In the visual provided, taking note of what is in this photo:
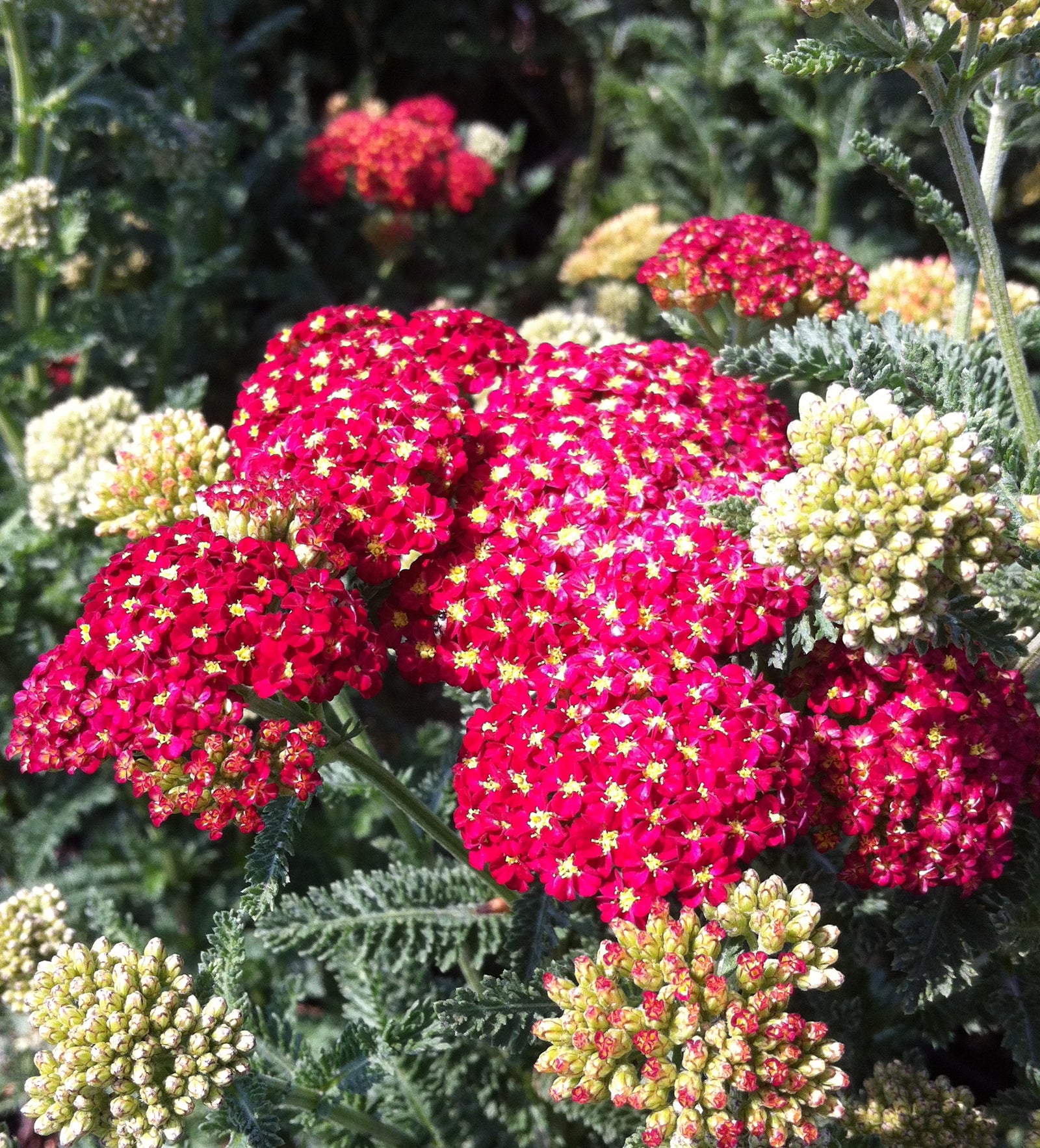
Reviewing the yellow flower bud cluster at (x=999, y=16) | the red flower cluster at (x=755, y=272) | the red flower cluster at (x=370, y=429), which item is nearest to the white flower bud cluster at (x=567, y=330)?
the red flower cluster at (x=755, y=272)

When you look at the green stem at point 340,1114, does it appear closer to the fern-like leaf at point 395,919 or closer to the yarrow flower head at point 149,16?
the fern-like leaf at point 395,919

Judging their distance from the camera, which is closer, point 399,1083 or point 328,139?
point 399,1083

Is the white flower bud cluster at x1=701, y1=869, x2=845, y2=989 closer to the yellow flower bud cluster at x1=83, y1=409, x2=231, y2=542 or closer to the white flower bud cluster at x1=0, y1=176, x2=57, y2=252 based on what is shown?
the yellow flower bud cluster at x1=83, y1=409, x2=231, y2=542

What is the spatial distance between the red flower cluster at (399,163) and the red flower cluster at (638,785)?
11.3ft

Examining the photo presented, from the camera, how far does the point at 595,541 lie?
7.58 feet

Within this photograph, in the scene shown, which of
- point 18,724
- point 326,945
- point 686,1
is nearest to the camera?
point 18,724

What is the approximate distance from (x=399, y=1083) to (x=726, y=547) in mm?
1777

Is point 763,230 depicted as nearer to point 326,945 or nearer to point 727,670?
point 727,670

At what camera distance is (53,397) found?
184 inches

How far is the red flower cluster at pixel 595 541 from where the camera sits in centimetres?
220

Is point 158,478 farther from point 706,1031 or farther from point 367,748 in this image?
point 706,1031

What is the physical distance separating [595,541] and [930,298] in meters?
1.73

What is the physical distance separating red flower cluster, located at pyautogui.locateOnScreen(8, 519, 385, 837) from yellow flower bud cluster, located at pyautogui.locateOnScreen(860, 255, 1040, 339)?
2143 millimetres

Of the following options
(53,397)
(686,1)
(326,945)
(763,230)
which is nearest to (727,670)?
(326,945)
